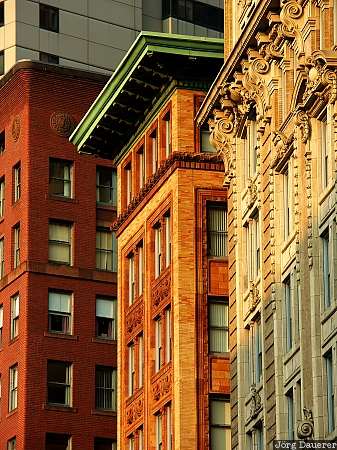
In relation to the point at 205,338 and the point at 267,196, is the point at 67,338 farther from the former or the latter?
the point at 267,196

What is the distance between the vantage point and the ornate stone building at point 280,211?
201ft

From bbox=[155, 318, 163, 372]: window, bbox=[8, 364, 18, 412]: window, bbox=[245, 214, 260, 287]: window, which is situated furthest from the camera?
bbox=[8, 364, 18, 412]: window

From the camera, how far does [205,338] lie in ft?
267

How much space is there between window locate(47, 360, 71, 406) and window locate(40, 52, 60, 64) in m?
23.4

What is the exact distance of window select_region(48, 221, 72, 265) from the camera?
110 meters

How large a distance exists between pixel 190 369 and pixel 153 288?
237 inches

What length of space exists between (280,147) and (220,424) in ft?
56.4

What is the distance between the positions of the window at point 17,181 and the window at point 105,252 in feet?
16.5

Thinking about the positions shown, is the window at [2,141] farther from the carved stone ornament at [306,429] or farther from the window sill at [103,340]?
the carved stone ornament at [306,429]

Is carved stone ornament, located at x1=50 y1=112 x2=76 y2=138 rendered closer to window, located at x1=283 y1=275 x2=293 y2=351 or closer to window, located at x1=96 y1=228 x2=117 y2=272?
window, located at x1=96 y1=228 x2=117 y2=272

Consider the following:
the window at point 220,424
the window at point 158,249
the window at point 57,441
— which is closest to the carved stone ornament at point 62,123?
the window at point 57,441

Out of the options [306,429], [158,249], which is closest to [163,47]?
[158,249]

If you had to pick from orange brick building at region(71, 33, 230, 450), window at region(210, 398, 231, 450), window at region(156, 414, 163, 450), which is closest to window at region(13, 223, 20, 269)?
orange brick building at region(71, 33, 230, 450)

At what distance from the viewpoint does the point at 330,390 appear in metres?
59.8
